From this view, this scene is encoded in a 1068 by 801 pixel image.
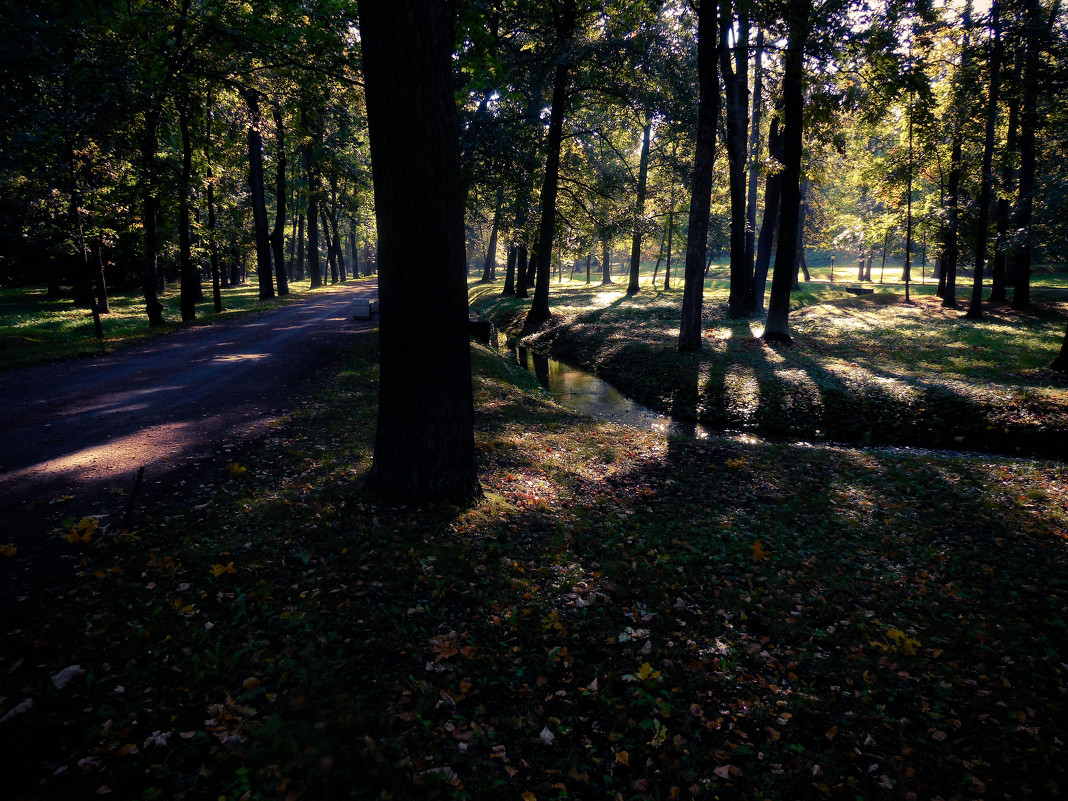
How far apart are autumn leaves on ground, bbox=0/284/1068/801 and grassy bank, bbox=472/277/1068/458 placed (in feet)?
13.6

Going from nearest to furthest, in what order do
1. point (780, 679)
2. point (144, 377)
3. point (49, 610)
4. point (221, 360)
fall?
point (49, 610)
point (780, 679)
point (144, 377)
point (221, 360)

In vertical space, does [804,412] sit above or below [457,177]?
below

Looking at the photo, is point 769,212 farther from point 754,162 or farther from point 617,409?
point 617,409

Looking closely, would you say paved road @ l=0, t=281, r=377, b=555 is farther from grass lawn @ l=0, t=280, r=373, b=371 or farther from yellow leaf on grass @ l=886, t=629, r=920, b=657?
yellow leaf on grass @ l=886, t=629, r=920, b=657

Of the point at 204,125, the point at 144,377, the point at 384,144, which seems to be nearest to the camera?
the point at 384,144

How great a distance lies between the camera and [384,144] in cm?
520

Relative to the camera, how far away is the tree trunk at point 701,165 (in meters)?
14.2

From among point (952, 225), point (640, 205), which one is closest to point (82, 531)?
point (640, 205)

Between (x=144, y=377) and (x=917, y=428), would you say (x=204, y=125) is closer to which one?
(x=144, y=377)

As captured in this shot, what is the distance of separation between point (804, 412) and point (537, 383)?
24.9ft

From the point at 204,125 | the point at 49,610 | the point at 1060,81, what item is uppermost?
the point at 204,125

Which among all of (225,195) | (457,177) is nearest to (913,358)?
(457,177)

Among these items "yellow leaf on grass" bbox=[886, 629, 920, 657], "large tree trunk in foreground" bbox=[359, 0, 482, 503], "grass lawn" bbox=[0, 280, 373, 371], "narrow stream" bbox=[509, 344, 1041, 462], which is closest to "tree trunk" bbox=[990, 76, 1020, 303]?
"narrow stream" bbox=[509, 344, 1041, 462]

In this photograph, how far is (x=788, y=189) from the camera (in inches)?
648
